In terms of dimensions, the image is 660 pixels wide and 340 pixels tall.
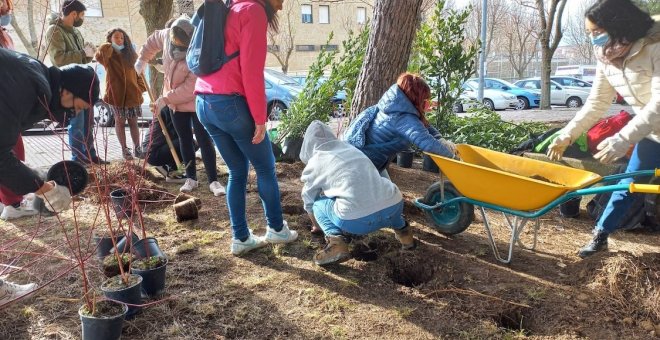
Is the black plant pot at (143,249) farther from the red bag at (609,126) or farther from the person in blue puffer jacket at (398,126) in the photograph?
the red bag at (609,126)

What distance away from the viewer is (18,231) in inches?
145

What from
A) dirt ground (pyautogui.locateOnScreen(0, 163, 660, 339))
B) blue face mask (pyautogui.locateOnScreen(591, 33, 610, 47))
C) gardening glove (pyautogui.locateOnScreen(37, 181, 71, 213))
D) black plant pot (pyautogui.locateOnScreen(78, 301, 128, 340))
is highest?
blue face mask (pyautogui.locateOnScreen(591, 33, 610, 47))

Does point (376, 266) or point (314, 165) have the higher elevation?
point (314, 165)

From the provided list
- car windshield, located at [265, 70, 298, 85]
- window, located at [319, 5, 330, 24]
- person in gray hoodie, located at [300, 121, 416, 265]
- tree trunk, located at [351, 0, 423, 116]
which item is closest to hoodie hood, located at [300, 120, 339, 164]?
person in gray hoodie, located at [300, 121, 416, 265]

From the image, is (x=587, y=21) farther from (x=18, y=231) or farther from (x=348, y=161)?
(x=18, y=231)

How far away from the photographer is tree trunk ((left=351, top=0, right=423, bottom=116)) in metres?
4.79

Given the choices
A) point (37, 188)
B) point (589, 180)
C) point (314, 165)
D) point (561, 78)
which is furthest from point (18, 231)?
point (561, 78)

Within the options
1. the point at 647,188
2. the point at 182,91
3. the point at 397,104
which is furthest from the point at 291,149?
the point at 647,188

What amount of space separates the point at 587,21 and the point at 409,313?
2.04 m

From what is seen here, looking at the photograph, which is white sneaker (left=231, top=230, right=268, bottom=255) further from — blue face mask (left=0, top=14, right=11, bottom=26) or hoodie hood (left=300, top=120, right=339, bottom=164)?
blue face mask (left=0, top=14, right=11, bottom=26)

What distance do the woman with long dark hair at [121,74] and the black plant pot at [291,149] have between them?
185cm

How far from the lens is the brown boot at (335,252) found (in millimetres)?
2820

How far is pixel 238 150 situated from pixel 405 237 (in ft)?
4.10

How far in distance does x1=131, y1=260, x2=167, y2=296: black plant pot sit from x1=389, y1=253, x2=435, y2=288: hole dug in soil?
1.36 m
